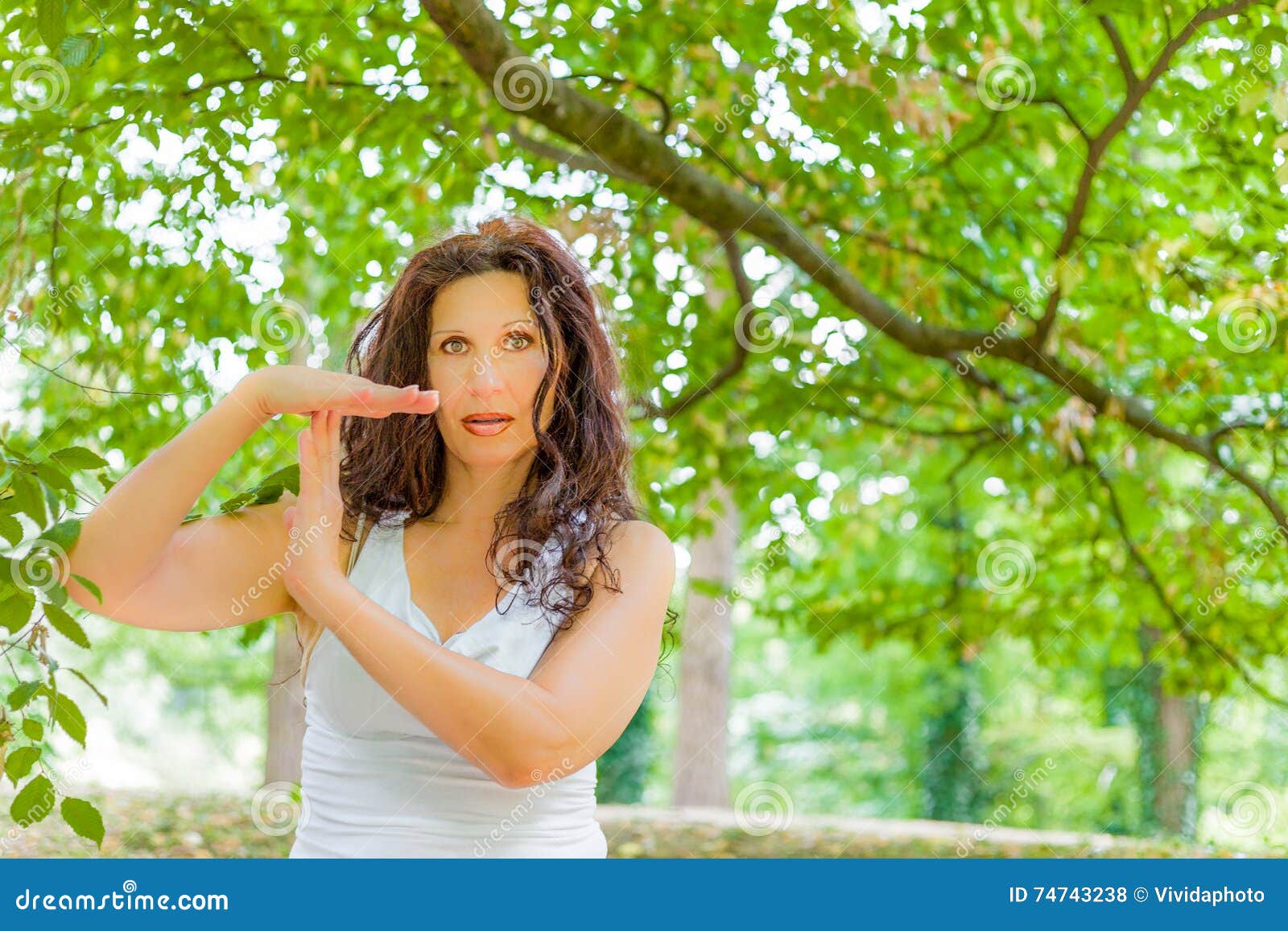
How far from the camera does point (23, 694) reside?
2.01 metres

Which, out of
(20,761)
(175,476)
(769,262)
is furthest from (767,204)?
(20,761)

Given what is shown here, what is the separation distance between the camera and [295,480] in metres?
2.06

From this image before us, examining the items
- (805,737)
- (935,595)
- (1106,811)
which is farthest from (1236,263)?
(805,737)

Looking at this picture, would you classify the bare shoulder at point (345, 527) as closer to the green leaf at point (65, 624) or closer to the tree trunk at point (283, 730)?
the green leaf at point (65, 624)

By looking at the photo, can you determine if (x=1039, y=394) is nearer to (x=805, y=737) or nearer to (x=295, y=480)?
(x=295, y=480)

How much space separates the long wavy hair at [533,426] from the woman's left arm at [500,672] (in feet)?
0.44

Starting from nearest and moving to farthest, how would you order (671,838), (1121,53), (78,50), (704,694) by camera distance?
(78,50), (1121,53), (671,838), (704,694)

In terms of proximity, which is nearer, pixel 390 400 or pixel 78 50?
pixel 390 400

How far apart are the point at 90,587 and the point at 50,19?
1508 millimetres

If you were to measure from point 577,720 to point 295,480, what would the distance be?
686mm

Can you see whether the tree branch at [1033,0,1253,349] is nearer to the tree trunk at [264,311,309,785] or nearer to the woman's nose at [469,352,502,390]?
the woman's nose at [469,352,502,390]

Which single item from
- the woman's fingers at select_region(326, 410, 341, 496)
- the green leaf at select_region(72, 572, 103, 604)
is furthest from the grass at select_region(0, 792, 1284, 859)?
the woman's fingers at select_region(326, 410, 341, 496)

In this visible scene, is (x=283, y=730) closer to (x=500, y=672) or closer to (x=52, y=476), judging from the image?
(x=52, y=476)

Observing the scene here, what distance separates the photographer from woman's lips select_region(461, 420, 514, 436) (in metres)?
1.96
